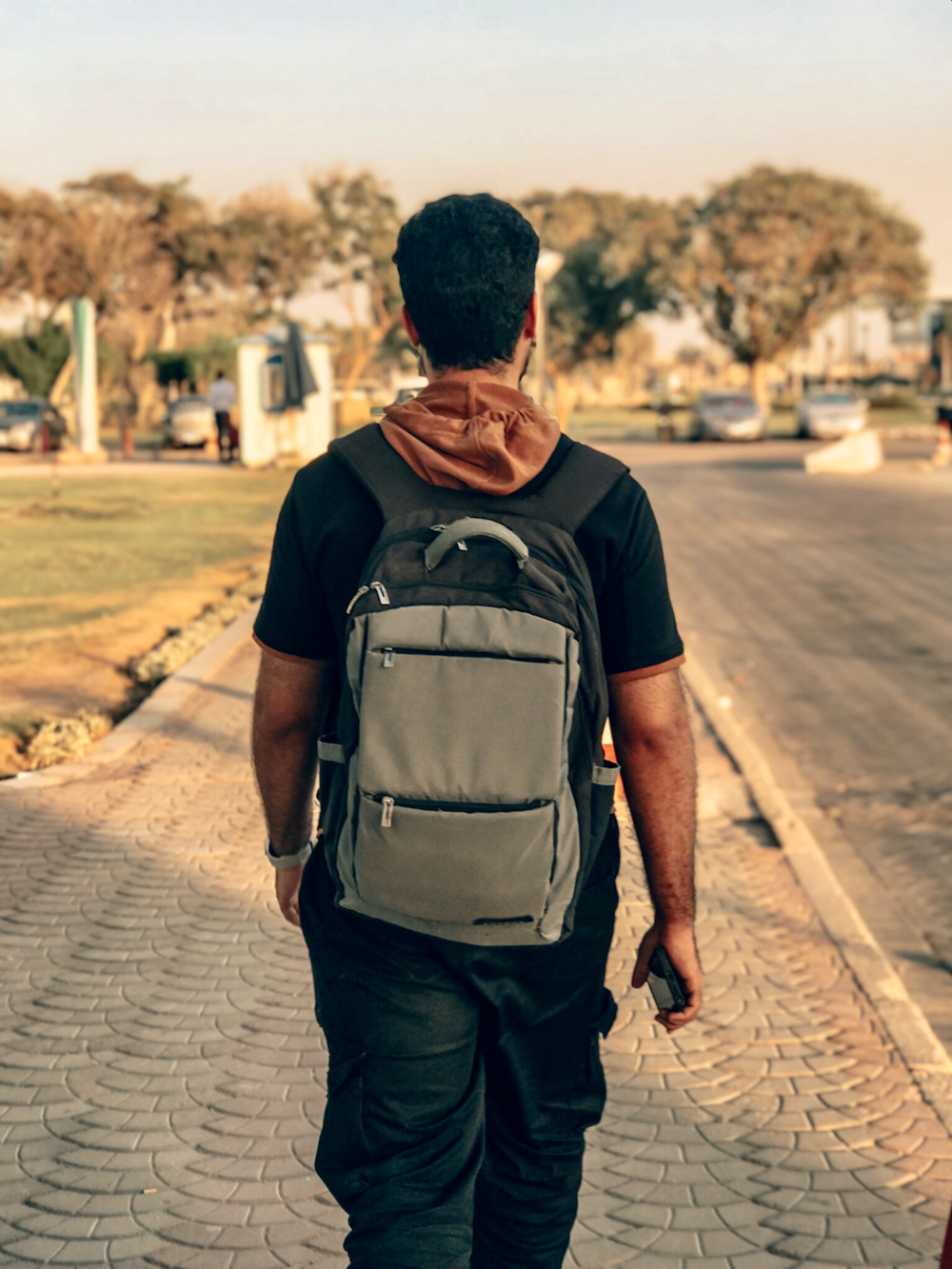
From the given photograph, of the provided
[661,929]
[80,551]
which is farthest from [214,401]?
[661,929]

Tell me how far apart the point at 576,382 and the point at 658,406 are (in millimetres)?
40989

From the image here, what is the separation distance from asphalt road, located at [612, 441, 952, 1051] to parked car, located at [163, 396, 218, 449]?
60.0ft

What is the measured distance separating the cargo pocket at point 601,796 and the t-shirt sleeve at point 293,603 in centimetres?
45

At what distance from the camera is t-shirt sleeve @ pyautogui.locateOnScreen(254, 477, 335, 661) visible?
2.08m

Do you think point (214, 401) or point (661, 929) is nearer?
point (661, 929)

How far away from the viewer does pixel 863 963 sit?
4.54 m

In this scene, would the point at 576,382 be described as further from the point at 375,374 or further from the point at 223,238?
the point at 223,238

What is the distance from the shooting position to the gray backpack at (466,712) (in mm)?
1851

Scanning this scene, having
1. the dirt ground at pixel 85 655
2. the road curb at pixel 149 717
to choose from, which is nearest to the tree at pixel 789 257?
the dirt ground at pixel 85 655

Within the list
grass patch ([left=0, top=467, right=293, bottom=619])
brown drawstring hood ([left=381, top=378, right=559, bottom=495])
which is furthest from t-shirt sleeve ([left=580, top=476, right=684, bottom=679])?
grass patch ([left=0, top=467, right=293, bottom=619])

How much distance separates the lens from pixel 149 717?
766cm

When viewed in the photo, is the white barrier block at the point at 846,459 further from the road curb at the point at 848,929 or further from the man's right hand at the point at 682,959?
the man's right hand at the point at 682,959

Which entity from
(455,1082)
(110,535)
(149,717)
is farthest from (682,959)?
(110,535)

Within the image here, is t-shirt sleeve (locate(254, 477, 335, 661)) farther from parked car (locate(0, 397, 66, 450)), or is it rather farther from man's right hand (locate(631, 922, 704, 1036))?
parked car (locate(0, 397, 66, 450))
